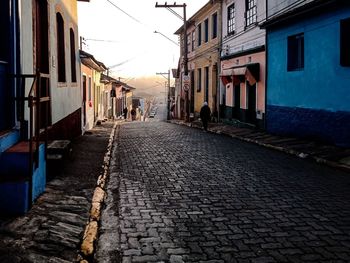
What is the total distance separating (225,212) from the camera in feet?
20.3

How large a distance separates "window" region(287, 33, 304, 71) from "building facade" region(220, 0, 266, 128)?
8.01ft

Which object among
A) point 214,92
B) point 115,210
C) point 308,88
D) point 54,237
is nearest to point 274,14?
point 308,88

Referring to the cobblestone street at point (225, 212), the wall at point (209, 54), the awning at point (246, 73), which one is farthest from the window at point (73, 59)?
the wall at point (209, 54)

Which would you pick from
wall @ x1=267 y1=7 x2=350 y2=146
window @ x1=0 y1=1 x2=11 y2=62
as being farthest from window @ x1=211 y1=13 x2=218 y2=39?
window @ x1=0 y1=1 x2=11 y2=62

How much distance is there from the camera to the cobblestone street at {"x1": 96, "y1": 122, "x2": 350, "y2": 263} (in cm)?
467

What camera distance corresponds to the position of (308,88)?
13.8 meters

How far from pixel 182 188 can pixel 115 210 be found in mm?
1710

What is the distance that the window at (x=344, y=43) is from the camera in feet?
38.9

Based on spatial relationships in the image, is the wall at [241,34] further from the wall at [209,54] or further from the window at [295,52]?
the window at [295,52]

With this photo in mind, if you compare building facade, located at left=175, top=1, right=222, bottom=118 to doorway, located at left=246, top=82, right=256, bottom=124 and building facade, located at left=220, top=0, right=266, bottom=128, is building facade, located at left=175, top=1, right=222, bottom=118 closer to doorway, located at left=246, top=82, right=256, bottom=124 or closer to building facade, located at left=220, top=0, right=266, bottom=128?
building facade, located at left=220, top=0, right=266, bottom=128

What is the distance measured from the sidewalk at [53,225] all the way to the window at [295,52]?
9.26 m

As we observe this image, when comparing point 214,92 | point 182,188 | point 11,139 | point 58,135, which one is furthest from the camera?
point 214,92

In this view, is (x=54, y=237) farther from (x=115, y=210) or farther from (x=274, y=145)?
(x=274, y=145)

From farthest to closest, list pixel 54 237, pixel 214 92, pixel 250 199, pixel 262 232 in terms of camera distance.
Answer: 1. pixel 214 92
2. pixel 250 199
3. pixel 262 232
4. pixel 54 237
